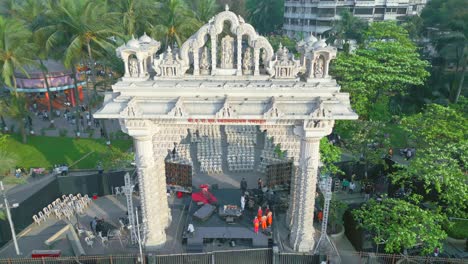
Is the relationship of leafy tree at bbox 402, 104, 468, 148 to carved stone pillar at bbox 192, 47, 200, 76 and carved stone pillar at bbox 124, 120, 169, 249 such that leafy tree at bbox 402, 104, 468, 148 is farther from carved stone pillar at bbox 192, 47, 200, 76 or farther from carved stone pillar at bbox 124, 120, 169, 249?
carved stone pillar at bbox 124, 120, 169, 249

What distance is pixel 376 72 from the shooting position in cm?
3484

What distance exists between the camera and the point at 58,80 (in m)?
44.8

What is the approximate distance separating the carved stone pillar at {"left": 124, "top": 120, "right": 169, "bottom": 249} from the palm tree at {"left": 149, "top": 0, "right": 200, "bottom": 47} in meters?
18.9

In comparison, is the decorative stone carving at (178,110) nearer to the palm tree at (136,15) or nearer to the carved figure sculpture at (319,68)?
the carved figure sculpture at (319,68)

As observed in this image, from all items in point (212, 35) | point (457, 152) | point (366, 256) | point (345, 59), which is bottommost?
point (366, 256)

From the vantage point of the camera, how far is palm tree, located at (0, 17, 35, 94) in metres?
29.8

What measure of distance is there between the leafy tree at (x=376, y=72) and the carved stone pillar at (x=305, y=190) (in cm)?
1724

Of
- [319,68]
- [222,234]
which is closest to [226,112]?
[319,68]

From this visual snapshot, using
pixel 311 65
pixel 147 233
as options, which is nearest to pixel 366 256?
pixel 311 65

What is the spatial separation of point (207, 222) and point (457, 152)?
Result: 50.4ft

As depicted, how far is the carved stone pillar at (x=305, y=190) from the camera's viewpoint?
17475mm

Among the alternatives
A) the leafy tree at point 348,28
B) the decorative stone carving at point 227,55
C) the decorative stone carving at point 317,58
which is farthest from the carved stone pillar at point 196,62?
the leafy tree at point 348,28

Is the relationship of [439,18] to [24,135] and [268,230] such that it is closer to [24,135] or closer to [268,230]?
[268,230]

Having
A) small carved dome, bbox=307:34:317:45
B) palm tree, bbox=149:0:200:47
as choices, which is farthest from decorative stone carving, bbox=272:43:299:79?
palm tree, bbox=149:0:200:47
